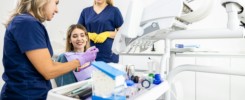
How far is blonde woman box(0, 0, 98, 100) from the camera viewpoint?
958mm

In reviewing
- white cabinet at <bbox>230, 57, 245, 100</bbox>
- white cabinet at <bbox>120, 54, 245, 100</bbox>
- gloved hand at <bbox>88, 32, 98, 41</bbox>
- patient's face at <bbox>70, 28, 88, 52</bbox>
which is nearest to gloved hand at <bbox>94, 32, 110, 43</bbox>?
gloved hand at <bbox>88, 32, 98, 41</bbox>

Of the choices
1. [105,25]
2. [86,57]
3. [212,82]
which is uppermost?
[105,25]

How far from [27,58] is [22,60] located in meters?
0.02

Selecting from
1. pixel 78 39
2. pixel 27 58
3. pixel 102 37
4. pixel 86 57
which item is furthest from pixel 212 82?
pixel 27 58

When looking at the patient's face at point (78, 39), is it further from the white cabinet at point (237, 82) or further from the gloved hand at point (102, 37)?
the white cabinet at point (237, 82)

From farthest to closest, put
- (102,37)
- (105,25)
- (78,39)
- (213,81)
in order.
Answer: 1. (213,81)
2. (105,25)
3. (102,37)
4. (78,39)

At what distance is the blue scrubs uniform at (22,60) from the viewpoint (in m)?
0.96

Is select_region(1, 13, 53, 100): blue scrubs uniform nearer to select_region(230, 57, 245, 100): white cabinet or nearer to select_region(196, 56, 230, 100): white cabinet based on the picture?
select_region(196, 56, 230, 100): white cabinet

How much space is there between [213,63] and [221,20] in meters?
0.52

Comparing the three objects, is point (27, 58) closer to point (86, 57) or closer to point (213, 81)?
point (86, 57)

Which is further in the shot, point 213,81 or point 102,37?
point 213,81

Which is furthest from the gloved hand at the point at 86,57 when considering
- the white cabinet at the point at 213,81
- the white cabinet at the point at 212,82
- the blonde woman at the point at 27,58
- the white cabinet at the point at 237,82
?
the white cabinet at the point at 237,82

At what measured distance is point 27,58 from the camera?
1.01 m

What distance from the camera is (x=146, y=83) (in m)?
0.78
